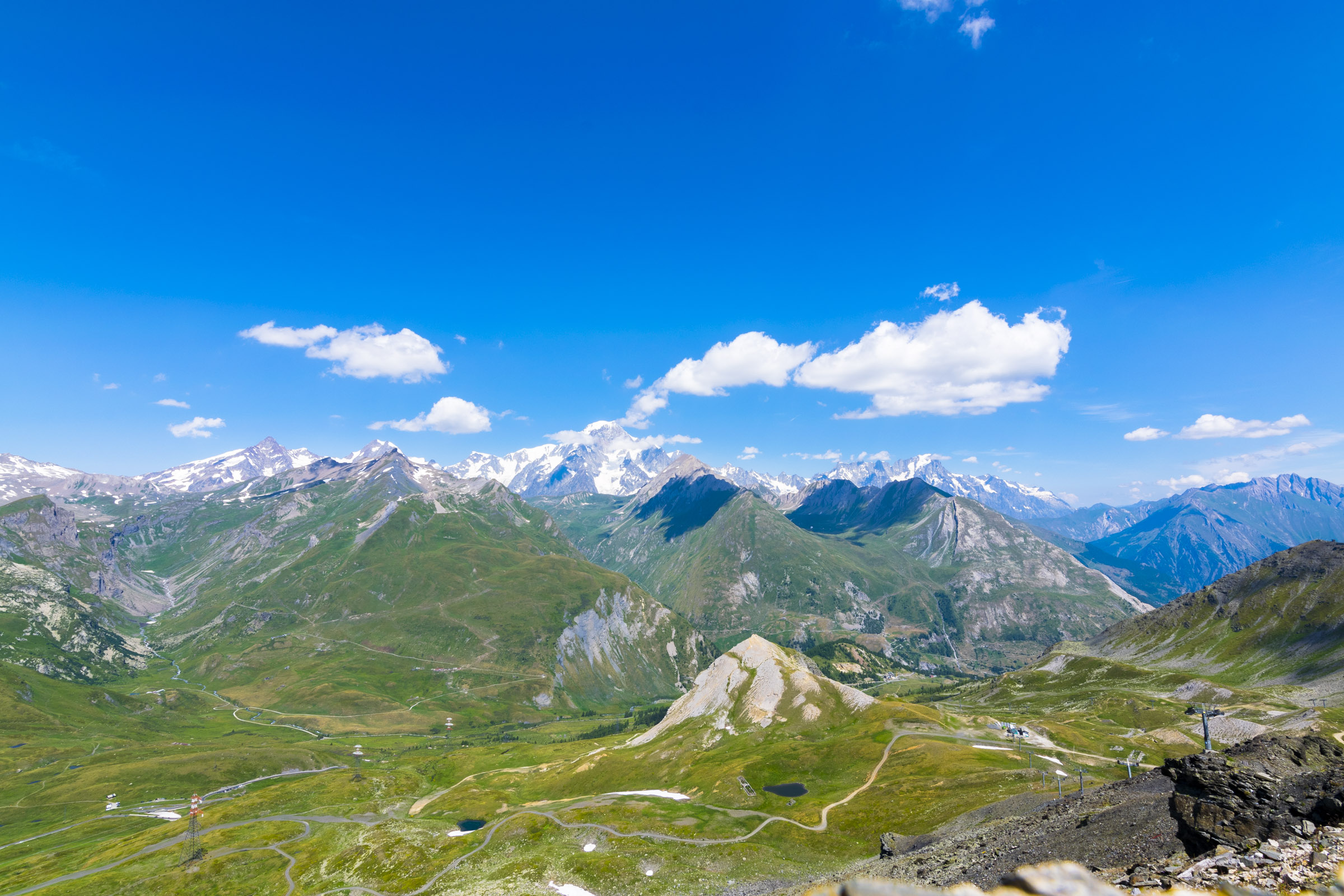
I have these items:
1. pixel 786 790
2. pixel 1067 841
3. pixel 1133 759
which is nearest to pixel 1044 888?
pixel 1067 841

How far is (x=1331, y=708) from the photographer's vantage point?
199 m

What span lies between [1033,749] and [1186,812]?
111990 mm

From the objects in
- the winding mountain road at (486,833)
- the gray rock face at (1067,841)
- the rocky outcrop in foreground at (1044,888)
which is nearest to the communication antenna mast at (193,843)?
the winding mountain road at (486,833)

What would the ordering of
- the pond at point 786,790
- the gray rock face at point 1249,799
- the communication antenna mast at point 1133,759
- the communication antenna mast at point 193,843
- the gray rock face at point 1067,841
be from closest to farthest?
1. the gray rock face at point 1249,799
2. the gray rock face at point 1067,841
3. the communication antenna mast at point 1133,759
4. the pond at point 786,790
5. the communication antenna mast at point 193,843

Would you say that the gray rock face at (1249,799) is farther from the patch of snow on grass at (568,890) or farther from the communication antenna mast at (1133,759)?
the patch of snow on grass at (568,890)

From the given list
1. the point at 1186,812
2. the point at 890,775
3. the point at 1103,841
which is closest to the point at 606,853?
the point at 890,775

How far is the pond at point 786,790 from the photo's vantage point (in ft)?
453

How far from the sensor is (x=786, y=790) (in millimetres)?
141375

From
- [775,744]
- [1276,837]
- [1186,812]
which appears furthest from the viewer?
[775,744]

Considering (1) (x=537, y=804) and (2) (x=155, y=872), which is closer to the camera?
(2) (x=155, y=872)

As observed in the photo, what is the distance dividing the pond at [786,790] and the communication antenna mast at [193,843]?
443 feet

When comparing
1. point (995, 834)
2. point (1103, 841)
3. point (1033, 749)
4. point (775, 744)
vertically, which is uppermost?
point (1103, 841)

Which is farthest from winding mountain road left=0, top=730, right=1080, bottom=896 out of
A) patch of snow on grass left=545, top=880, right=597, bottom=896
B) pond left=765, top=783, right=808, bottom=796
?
patch of snow on grass left=545, top=880, right=597, bottom=896

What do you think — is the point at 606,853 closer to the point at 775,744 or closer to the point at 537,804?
the point at 537,804
